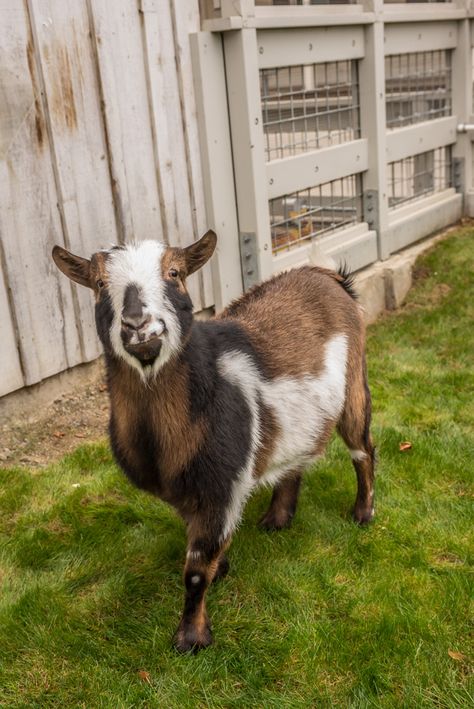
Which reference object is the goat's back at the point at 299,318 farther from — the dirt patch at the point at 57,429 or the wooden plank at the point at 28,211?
the dirt patch at the point at 57,429

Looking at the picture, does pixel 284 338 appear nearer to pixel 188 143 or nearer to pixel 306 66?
pixel 188 143

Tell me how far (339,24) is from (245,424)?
3791 mm

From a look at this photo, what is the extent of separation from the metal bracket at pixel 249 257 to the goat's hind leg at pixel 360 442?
5.86 ft

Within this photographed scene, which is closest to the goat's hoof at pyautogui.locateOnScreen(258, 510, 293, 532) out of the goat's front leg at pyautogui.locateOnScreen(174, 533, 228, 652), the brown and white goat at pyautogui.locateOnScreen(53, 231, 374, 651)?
the brown and white goat at pyautogui.locateOnScreen(53, 231, 374, 651)

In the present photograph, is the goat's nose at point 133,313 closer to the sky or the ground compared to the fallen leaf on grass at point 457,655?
closer to the sky

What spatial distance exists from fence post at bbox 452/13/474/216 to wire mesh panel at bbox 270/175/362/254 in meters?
1.87

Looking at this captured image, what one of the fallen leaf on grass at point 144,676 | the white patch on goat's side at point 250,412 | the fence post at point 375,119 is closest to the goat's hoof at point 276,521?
the white patch on goat's side at point 250,412

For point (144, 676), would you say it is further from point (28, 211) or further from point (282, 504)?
point (28, 211)

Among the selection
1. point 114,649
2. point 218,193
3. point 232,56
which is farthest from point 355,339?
point 232,56

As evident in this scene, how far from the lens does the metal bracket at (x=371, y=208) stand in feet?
20.5

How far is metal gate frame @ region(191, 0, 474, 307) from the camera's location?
15.6 ft

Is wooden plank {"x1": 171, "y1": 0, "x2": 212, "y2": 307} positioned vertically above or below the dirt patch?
above

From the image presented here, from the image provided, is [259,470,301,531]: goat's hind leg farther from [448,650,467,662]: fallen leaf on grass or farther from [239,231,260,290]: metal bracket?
[239,231,260,290]: metal bracket

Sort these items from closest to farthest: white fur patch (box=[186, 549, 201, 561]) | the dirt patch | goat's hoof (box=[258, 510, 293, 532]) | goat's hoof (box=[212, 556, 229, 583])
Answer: white fur patch (box=[186, 549, 201, 561]), goat's hoof (box=[212, 556, 229, 583]), goat's hoof (box=[258, 510, 293, 532]), the dirt patch
